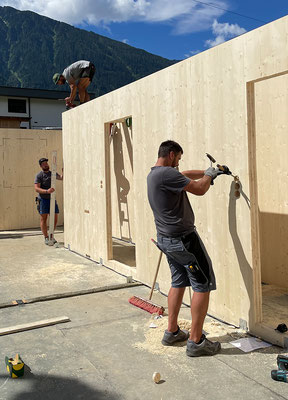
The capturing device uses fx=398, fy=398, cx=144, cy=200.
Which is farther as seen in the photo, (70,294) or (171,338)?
A: (70,294)

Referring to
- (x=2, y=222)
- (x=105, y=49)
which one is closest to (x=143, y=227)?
(x=2, y=222)

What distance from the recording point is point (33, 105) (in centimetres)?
3055

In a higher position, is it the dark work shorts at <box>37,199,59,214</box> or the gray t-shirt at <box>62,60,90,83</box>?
the gray t-shirt at <box>62,60,90,83</box>

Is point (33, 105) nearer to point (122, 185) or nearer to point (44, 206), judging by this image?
point (44, 206)

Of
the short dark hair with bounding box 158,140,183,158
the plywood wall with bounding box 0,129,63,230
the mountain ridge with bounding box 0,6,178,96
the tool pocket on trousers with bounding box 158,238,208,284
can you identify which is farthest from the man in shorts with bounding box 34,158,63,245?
the mountain ridge with bounding box 0,6,178,96

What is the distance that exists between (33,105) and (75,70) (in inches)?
946

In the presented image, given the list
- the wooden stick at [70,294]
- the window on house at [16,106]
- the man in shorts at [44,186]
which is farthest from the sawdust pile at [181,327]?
the window on house at [16,106]

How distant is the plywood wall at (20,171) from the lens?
1010 cm

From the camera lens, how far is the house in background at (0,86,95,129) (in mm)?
29438

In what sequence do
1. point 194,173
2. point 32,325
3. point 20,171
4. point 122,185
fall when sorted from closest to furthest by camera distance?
point 194,173 → point 32,325 → point 122,185 → point 20,171

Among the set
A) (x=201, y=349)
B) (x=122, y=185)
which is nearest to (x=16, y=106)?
(x=122, y=185)

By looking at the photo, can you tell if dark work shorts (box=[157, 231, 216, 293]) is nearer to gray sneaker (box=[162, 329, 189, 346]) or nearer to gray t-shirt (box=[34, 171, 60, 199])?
gray sneaker (box=[162, 329, 189, 346])

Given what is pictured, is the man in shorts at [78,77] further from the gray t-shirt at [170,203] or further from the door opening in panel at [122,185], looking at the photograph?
the gray t-shirt at [170,203]

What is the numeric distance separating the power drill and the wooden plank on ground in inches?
80.0
